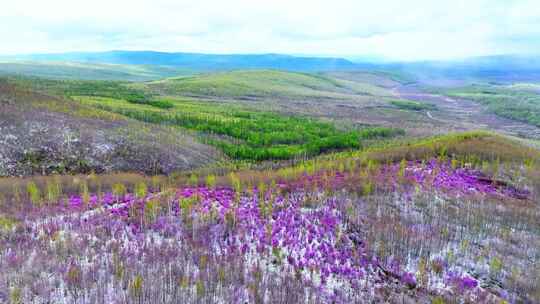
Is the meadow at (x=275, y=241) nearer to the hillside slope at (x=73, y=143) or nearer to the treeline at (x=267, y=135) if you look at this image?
the hillside slope at (x=73, y=143)

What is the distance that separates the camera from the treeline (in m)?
33.9

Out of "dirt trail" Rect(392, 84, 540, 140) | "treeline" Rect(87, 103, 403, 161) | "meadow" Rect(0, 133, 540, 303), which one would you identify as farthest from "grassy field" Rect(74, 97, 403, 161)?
"dirt trail" Rect(392, 84, 540, 140)

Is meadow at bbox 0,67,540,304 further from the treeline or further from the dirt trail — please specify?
the dirt trail

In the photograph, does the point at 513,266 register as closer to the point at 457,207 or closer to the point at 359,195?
the point at 457,207

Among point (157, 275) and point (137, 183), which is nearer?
point (157, 275)

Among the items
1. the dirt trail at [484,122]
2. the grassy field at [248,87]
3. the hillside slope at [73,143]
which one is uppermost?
the grassy field at [248,87]

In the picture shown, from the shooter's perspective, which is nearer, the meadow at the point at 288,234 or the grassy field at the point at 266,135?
the meadow at the point at 288,234

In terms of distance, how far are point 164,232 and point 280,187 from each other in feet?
18.5

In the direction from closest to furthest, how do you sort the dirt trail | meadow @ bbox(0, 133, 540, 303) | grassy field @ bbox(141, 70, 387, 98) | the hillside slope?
meadow @ bbox(0, 133, 540, 303) < the hillside slope < the dirt trail < grassy field @ bbox(141, 70, 387, 98)

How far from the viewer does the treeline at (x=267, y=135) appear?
33.9m

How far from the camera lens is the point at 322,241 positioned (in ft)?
34.9

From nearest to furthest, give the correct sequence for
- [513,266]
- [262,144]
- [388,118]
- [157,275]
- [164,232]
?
1. [157,275]
2. [513,266]
3. [164,232]
4. [262,144]
5. [388,118]

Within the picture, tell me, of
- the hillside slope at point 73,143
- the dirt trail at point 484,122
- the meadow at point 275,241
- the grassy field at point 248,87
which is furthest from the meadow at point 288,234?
the grassy field at point 248,87

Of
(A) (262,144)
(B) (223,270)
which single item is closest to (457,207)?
(B) (223,270)
